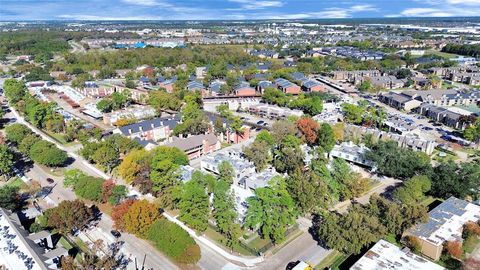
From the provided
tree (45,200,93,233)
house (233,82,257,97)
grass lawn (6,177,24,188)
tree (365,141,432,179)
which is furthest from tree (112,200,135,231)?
house (233,82,257,97)

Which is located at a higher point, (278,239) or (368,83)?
(368,83)

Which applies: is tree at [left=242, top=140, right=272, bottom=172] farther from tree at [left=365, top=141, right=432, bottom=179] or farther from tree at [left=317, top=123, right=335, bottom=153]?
tree at [left=365, top=141, right=432, bottom=179]

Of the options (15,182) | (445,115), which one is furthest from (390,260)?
(445,115)

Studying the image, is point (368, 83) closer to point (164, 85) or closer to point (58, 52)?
point (164, 85)

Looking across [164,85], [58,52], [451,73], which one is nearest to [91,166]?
[164,85]

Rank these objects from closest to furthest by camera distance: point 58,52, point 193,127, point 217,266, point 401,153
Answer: point 217,266
point 401,153
point 193,127
point 58,52

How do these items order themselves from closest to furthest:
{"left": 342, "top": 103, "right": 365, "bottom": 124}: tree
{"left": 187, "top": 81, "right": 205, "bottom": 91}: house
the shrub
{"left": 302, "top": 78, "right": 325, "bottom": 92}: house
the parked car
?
the shrub < the parked car < {"left": 342, "top": 103, "right": 365, "bottom": 124}: tree < {"left": 187, "top": 81, "right": 205, "bottom": 91}: house < {"left": 302, "top": 78, "right": 325, "bottom": 92}: house
